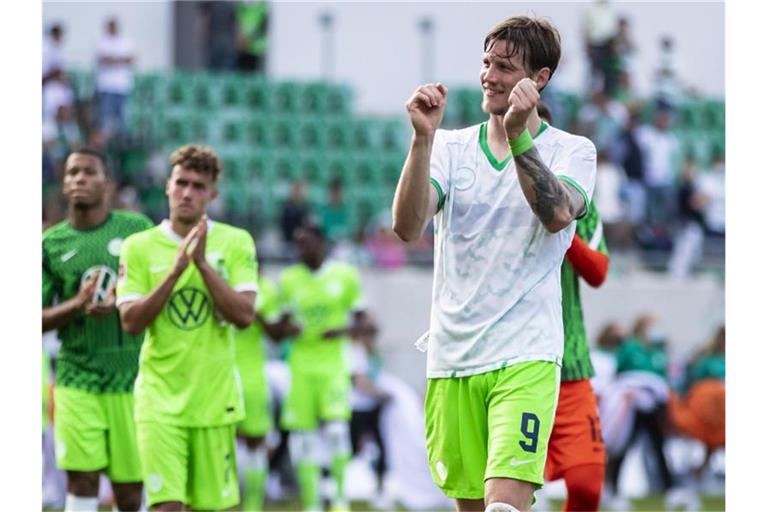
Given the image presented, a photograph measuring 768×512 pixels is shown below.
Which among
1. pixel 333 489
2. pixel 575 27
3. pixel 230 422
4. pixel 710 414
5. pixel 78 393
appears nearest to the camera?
pixel 230 422

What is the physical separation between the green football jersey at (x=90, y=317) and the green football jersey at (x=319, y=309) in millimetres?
4884

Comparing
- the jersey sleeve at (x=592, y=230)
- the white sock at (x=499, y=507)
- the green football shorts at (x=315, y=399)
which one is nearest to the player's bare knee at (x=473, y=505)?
the white sock at (x=499, y=507)

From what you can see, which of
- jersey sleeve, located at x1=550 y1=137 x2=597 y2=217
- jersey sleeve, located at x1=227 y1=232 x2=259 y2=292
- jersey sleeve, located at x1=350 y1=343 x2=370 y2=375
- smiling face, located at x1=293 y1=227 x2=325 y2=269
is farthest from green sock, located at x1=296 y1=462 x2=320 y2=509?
jersey sleeve, located at x1=550 y1=137 x2=597 y2=217

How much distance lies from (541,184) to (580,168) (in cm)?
39

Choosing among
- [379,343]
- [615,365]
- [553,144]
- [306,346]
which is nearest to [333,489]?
[306,346]

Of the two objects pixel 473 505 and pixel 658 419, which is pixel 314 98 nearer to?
pixel 658 419

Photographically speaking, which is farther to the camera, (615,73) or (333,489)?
(615,73)

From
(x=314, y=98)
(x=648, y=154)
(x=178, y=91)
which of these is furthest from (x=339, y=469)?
(x=314, y=98)

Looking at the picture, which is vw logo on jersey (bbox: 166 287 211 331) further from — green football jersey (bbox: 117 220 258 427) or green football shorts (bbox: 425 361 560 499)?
green football shorts (bbox: 425 361 560 499)

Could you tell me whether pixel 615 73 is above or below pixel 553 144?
above

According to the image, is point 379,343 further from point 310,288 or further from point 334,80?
point 334,80

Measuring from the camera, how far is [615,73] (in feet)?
77.4

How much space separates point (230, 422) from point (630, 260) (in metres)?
13.3

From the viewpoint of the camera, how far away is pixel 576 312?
7.38 metres
